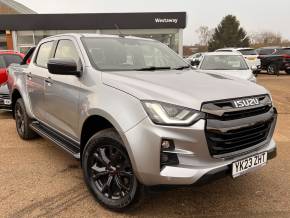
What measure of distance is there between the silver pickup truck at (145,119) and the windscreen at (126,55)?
0.05 ft

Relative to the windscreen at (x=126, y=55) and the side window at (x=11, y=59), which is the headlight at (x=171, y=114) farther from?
the side window at (x=11, y=59)

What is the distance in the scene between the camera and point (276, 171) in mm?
4590

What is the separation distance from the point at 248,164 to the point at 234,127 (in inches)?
17.8

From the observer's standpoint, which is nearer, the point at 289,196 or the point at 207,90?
the point at 207,90

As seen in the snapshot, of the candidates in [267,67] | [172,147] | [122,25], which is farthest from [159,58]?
[122,25]

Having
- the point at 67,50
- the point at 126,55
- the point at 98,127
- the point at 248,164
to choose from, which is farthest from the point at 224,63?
the point at 248,164

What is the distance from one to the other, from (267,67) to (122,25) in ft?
37.4

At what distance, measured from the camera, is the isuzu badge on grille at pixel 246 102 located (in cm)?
315

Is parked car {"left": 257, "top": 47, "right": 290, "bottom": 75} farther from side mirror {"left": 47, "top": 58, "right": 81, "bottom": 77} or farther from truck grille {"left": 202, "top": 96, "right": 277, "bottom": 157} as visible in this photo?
side mirror {"left": 47, "top": 58, "right": 81, "bottom": 77}

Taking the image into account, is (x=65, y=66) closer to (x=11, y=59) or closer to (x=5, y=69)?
(x=5, y=69)

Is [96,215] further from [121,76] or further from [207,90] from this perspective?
[207,90]

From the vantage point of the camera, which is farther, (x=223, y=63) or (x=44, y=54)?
(x=223, y=63)

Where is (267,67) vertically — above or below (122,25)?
below

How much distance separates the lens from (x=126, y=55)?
170 inches
